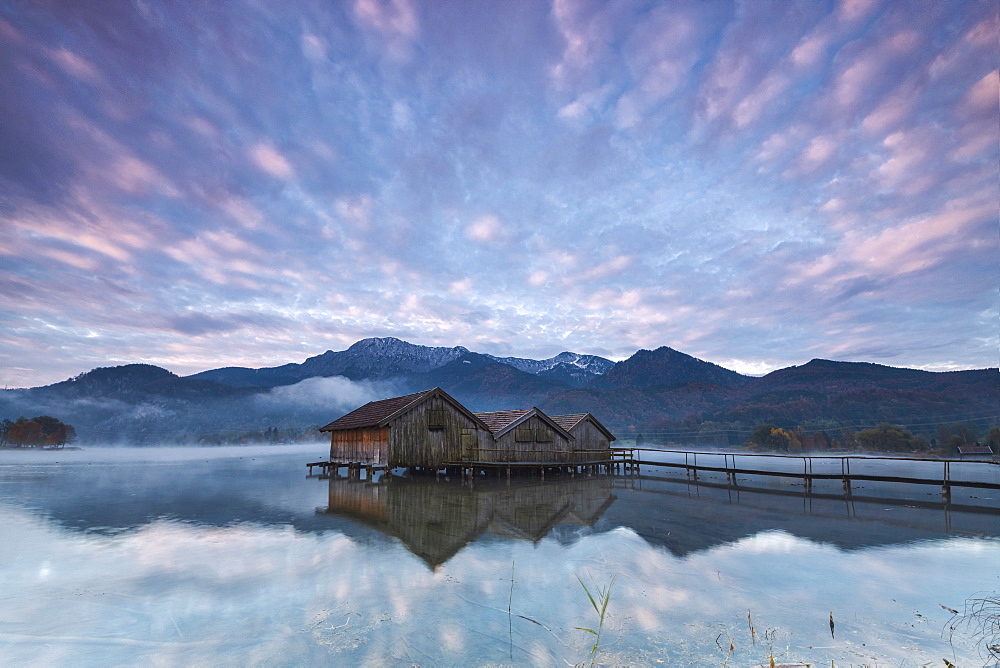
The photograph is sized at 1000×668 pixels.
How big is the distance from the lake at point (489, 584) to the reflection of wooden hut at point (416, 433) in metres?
11.3

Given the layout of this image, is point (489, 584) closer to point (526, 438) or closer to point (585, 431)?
point (526, 438)

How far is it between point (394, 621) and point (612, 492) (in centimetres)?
2609

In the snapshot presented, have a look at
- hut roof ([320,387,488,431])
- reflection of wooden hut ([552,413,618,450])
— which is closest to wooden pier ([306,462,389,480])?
hut roof ([320,387,488,431])

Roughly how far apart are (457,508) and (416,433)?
14.2 metres


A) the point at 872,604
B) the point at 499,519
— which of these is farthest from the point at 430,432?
the point at 872,604

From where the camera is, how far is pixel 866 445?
9725 centimetres

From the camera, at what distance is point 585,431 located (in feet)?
159

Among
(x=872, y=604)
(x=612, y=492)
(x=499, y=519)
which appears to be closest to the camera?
(x=872, y=604)

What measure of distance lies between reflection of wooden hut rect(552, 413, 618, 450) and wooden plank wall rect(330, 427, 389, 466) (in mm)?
18378

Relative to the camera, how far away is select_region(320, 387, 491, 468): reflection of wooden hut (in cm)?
3675

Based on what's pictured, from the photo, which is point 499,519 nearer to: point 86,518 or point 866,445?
point 86,518

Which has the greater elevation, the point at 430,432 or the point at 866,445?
the point at 430,432

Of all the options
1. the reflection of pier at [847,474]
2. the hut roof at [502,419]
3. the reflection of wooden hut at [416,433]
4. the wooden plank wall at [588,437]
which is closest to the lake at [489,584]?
the reflection of pier at [847,474]

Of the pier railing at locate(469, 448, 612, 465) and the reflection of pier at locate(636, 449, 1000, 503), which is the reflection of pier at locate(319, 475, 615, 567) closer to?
the pier railing at locate(469, 448, 612, 465)
